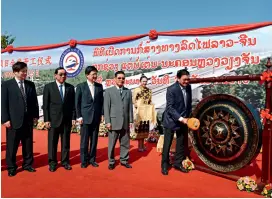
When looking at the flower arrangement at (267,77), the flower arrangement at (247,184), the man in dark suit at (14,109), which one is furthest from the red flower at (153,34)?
the flower arrangement at (247,184)

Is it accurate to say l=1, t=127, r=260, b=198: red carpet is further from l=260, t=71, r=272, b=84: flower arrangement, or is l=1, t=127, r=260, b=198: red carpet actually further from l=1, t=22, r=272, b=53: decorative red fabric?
l=1, t=22, r=272, b=53: decorative red fabric

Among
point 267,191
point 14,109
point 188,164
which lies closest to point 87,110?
point 14,109

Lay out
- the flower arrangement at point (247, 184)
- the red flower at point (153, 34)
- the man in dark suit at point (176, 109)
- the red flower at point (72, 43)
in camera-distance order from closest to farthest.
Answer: the flower arrangement at point (247, 184) < the man in dark suit at point (176, 109) < the red flower at point (153, 34) < the red flower at point (72, 43)

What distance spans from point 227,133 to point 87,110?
185 cm

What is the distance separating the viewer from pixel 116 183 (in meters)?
3.40

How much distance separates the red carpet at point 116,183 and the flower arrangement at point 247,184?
0.06m

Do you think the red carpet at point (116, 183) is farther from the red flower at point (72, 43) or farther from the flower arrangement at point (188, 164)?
the red flower at point (72, 43)

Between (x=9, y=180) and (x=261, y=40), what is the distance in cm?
478

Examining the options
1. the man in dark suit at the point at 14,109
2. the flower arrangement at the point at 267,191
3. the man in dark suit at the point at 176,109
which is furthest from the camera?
the man in dark suit at the point at 176,109

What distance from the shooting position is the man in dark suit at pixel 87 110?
404 centimetres

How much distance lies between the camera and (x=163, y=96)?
6637 mm

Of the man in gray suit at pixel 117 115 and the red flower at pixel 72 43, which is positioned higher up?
the red flower at pixel 72 43

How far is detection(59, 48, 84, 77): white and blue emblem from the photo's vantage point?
7.78 metres

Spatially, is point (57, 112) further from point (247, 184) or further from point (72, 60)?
point (72, 60)
